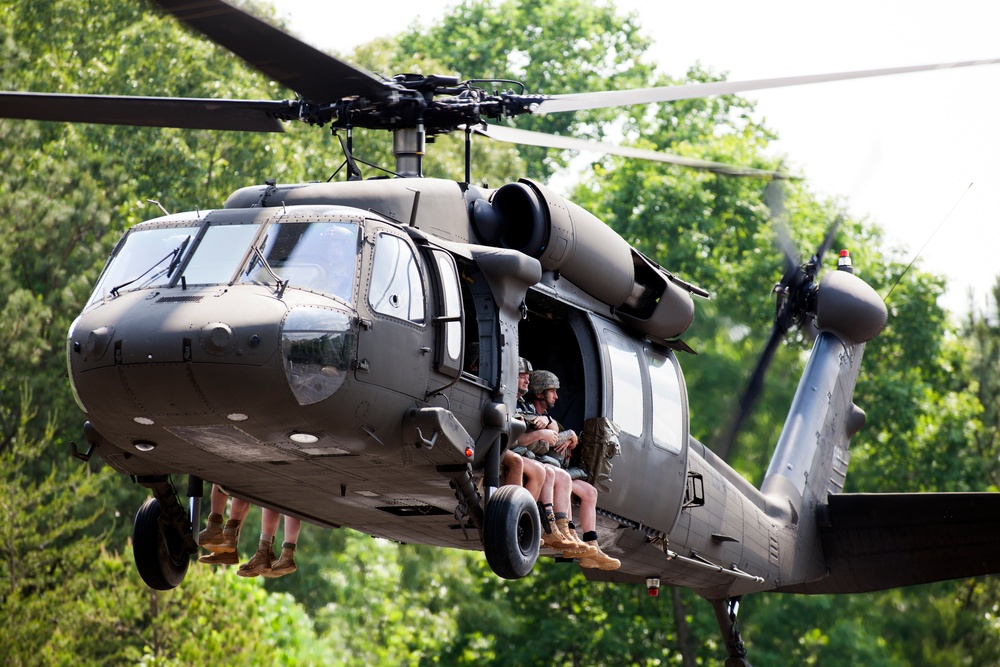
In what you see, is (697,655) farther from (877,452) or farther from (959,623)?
(959,623)

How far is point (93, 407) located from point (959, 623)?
1414 cm

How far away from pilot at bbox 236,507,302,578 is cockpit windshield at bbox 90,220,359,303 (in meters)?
2.36

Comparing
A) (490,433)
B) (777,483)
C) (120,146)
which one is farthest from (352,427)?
(120,146)

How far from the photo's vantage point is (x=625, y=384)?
1047 centimetres

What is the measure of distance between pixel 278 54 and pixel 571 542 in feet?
11.7

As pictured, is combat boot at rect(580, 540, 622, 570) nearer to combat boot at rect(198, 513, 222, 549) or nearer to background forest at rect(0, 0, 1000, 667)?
combat boot at rect(198, 513, 222, 549)

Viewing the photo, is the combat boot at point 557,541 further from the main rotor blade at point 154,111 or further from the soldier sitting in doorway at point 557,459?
the main rotor blade at point 154,111

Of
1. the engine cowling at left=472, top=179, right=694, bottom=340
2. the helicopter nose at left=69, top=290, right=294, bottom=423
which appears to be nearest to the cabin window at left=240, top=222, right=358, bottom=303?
the helicopter nose at left=69, top=290, right=294, bottom=423

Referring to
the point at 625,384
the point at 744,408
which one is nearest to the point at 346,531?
the point at 744,408

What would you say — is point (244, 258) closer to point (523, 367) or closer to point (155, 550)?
point (523, 367)

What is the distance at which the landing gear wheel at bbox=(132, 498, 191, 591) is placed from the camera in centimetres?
1007

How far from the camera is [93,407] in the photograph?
27.0ft

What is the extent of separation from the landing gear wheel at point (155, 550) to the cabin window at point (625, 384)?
122 inches

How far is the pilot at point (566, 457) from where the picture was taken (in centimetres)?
988
